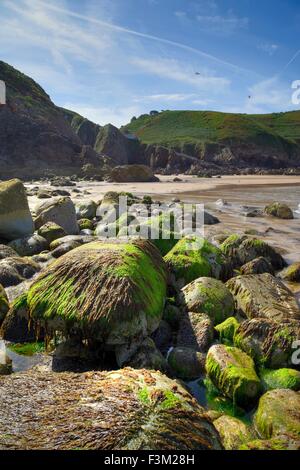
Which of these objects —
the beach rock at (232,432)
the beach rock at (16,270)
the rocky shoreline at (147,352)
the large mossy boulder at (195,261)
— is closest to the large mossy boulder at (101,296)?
the rocky shoreline at (147,352)

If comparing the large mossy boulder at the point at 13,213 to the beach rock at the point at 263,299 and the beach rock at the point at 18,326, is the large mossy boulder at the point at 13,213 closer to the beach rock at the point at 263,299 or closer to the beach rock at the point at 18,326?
→ the beach rock at the point at 18,326

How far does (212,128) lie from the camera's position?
119 meters

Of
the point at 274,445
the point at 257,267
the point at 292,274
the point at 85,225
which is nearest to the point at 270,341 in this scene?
the point at 274,445

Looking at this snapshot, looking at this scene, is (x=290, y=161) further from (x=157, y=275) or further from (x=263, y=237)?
(x=157, y=275)

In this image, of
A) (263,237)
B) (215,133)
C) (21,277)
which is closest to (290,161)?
(215,133)

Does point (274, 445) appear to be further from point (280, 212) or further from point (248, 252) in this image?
point (280, 212)

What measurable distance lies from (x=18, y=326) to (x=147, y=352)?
8.04ft

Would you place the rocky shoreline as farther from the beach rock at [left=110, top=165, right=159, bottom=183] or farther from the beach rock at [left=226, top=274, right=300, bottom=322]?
the beach rock at [left=110, top=165, right=159, bottom=183]

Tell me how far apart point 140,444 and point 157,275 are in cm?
385

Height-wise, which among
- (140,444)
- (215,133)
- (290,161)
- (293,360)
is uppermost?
(215,133)

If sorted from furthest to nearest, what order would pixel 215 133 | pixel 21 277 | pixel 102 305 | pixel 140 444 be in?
1. pixel 215 133
2. pixel 21 277
3. pixel 102 305
4. pixel 140 444

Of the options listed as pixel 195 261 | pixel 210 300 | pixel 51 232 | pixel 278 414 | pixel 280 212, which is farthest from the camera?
pixel 280 212

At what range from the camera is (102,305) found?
16.3 ft

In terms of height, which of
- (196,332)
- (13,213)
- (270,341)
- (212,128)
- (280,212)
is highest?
(212,128)
